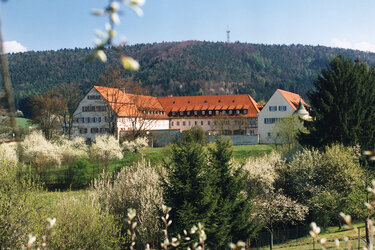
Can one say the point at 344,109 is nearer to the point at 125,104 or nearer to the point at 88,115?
the point at 125,104

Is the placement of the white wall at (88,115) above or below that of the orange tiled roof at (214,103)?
below

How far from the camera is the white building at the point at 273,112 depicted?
2424 inches

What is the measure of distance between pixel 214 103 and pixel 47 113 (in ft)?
110

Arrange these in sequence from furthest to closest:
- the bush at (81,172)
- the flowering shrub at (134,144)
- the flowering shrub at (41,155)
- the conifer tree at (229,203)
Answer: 1. the flowering shrub at (134,144)
2. the flowering shrub at (41,155)
3. the bush at (81,172)
4. the conifer tree at (229,203)

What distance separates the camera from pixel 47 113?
187ft

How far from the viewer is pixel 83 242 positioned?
701 inches

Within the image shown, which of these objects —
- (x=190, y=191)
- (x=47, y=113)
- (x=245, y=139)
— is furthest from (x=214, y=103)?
(x=190, y=191)

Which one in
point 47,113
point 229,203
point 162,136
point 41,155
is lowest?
point 229,203

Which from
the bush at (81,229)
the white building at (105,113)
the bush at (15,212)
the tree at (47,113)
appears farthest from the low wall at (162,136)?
the bush at (81,229)

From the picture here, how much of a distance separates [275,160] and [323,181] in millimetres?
4897

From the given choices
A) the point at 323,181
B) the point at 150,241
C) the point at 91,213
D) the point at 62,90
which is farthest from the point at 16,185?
the point at 62,90

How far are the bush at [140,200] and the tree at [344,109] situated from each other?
1542 cm

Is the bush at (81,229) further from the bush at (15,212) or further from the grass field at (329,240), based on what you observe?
the grass field at (329,240)

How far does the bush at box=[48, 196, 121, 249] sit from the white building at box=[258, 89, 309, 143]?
45.7 meters
